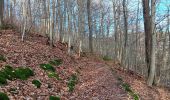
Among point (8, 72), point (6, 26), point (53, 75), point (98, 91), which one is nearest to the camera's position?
point (8, 72)

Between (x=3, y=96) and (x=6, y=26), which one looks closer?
(x=3, y=96)

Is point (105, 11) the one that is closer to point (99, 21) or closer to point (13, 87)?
point (99, 21)

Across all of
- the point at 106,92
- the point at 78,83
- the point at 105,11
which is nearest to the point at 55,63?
the point at 78,83

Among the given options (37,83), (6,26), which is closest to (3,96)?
(37,83)

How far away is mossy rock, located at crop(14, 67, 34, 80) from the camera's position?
1188cm

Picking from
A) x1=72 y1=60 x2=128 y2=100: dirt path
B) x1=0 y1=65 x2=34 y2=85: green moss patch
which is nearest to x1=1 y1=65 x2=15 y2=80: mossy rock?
x1=0 y1=65 x2=34 y2=85: green moss patch

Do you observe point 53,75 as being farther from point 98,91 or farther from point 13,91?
point 13,91

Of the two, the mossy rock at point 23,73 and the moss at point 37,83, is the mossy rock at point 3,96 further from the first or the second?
the mossy rock at point 23,73

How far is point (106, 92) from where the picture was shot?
14.5 m

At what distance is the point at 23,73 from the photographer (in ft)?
40.8

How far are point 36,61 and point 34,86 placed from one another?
493 cm

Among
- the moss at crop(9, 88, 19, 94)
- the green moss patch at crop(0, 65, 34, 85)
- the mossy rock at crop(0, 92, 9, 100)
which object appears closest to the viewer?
the mossy rock at crop(0, 92, 9, 100)

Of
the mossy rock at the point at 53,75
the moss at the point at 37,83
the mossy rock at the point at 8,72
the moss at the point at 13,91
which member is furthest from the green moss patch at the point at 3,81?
the mossy rock at the point at 53,75

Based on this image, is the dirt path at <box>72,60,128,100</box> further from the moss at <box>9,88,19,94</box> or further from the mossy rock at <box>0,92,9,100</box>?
the mossy rock at <box>0,92,9,100</box>
